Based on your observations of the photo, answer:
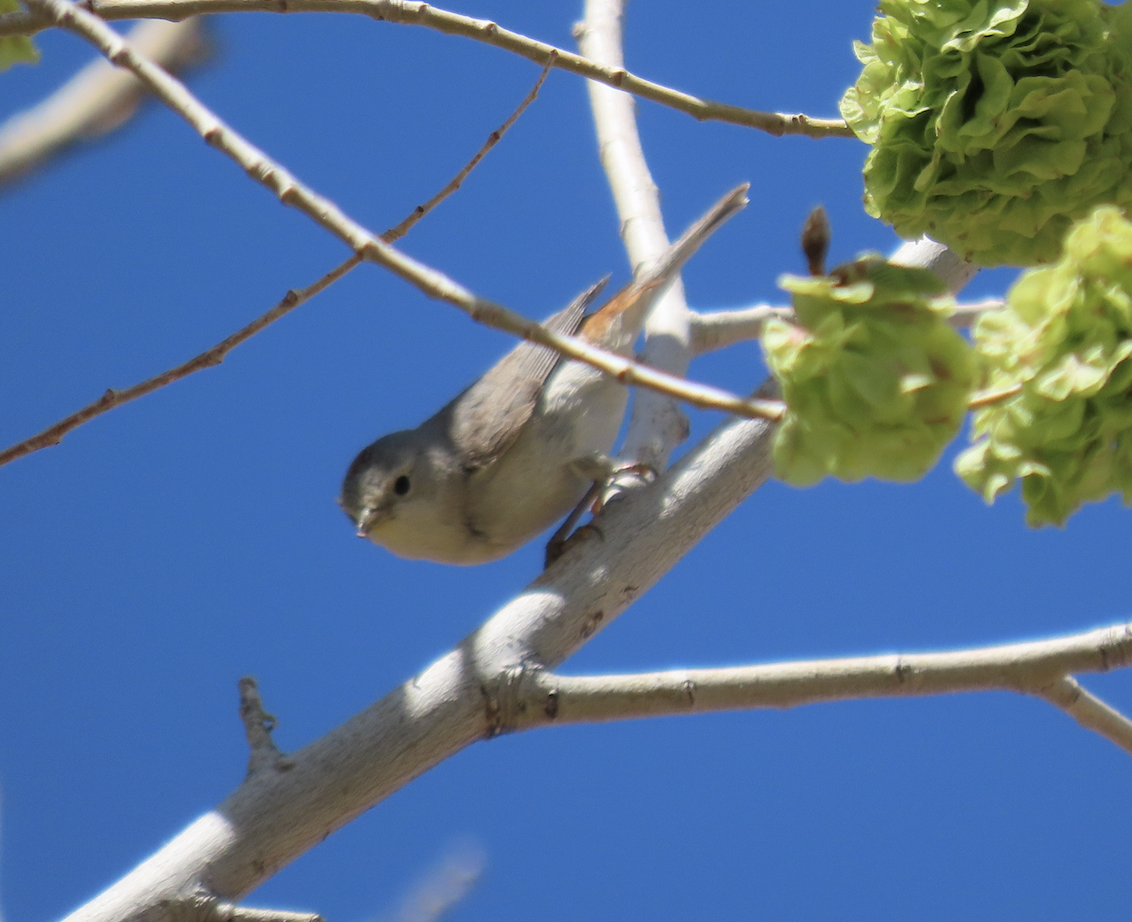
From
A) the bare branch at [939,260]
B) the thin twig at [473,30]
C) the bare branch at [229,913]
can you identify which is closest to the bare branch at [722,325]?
the bare branch at [939,260]

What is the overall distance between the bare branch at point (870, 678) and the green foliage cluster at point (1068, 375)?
569 mm

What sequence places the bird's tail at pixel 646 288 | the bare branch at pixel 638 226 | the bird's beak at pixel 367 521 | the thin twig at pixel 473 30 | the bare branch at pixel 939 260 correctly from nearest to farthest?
the thin twig at pixel 473 30, the bare branch at pixel 939 260, the bare branch at pixel 638 226, the bird's tail at pixel 646 288, the bird's beak at pixel 367 521

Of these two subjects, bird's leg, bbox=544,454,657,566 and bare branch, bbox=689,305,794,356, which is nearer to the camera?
bird's leg, bbox=544,454,657,566

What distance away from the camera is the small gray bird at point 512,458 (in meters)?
2.53

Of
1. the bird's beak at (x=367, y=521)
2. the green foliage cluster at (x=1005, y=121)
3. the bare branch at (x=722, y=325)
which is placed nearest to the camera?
the green foliage cluster at (x=1005, y=121)

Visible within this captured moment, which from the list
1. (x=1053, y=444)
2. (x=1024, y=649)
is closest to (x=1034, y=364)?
(x=1053, y=444)

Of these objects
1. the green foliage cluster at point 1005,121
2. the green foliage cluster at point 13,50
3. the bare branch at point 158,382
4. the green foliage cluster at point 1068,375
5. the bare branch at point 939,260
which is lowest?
the green foliage cluster at point 1068,375

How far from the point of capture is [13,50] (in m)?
1.33

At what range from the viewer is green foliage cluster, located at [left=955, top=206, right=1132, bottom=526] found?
2.47 feet

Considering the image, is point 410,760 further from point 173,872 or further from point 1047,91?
point 1047,91

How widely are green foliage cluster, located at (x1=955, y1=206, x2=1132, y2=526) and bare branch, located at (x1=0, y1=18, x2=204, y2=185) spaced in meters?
1.50

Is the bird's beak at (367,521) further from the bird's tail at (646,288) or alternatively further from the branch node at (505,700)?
the branch node at (505,700)

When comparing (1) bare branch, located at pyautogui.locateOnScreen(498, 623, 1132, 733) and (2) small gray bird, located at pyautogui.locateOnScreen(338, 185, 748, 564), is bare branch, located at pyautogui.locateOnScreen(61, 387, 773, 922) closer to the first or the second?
(1) bare branch, located at pyautogui.locateOnScreen(498, 623, 1132, 733)

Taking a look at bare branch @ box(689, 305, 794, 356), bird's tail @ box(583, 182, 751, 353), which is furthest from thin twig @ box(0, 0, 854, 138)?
Result: bird's tail @ box(583, 182, 751, 353)
